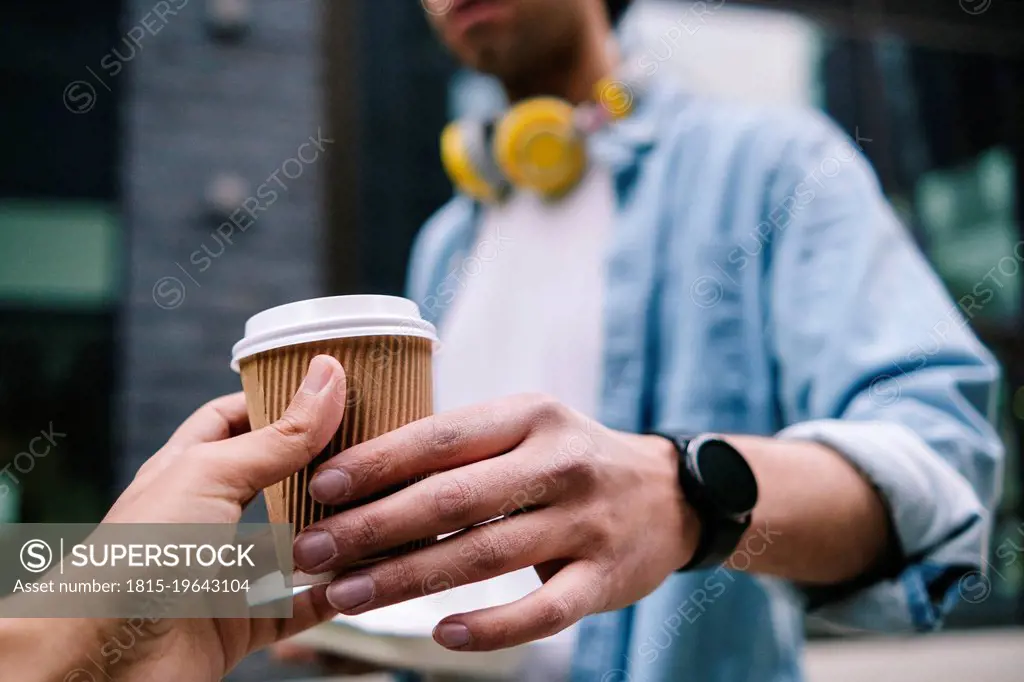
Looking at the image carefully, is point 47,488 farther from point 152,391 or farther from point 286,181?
point 286,181

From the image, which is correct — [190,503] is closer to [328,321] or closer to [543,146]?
[328,321]

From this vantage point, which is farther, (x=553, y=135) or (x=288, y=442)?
(x=553, y=135)

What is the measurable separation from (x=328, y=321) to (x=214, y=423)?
9.5 inches

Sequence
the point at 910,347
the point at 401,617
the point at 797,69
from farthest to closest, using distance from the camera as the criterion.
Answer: the point at 797,69
the point at 910,347
the point at 401,617

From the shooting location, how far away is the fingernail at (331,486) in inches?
26.4

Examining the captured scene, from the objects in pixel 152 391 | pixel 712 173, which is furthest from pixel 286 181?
pixel 712 173

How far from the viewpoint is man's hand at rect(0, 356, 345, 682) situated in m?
0.61

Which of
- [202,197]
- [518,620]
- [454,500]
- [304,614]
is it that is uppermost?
[202,197]

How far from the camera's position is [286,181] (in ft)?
11.2

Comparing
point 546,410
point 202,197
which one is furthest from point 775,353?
point 202,197

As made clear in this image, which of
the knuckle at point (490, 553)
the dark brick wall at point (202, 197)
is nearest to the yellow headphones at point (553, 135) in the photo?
the knuckle at point (490, 553)

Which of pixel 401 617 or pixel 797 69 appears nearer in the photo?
pixel 401 617

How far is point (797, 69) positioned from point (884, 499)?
3.73 metres

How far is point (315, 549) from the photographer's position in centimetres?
66
